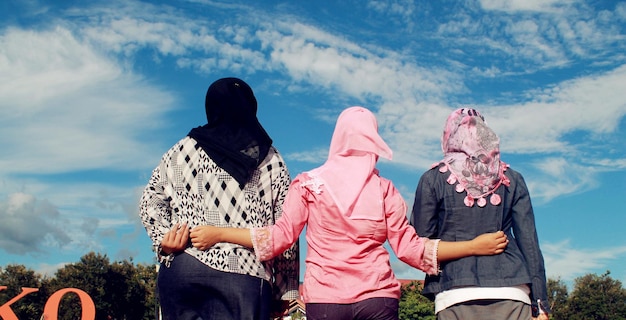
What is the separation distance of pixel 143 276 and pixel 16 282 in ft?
35.4

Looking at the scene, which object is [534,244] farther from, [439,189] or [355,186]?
[355,186]

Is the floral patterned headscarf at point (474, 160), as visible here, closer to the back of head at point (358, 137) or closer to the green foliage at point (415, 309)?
the back of head at point (358, 137)

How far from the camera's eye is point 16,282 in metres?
46.8

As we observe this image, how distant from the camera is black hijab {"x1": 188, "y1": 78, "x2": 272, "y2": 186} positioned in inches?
177

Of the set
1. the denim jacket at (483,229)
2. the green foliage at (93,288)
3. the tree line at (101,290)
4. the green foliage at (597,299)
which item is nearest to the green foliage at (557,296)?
the green foliage at (597,299)

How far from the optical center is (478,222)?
15.1 ft

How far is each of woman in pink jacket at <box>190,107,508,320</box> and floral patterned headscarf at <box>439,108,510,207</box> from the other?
332mm

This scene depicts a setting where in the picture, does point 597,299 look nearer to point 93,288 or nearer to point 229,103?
point 93,288

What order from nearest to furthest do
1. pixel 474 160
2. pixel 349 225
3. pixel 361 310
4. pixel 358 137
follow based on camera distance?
pixel 361 310, pixel 349 225, pixel 358 137, pixel 474 160

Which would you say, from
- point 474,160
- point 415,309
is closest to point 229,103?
point 474,160

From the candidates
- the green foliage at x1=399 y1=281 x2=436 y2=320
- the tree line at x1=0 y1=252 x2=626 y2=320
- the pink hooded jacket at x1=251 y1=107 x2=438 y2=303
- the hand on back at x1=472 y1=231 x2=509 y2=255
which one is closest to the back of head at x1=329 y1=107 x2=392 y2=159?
the pink hooded jacket at x1=251 y1=107 x2=438 y2=303

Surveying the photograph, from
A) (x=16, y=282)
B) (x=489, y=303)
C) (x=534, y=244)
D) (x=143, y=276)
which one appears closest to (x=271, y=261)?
(x=489, y=303)

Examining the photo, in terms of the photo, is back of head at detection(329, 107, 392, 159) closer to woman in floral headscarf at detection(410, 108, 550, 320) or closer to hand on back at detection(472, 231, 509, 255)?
woman in floral headscarf at detection(410, 108, 550, 320)

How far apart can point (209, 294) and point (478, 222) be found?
1.88 metres
